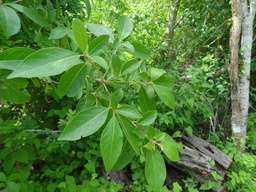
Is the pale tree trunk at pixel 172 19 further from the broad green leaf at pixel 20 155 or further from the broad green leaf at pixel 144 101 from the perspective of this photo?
the broad green leaf at pixel 144 101

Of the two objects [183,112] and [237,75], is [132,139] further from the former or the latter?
[237,75]

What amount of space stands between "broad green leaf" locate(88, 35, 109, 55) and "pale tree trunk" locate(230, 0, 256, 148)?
6.31 feet

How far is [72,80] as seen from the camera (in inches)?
15.5

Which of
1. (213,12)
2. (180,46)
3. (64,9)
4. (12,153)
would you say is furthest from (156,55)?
(12,153)

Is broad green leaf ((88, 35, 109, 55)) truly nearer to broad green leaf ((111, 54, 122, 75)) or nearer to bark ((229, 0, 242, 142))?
broad green leaf ((111, 54, 122, 75))

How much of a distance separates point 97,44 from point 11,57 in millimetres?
167

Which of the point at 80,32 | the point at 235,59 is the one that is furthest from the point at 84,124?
the point at 235,59

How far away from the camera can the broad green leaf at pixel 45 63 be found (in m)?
0.31

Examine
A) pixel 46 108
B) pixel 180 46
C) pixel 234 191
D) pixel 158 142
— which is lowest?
pixel 234 191

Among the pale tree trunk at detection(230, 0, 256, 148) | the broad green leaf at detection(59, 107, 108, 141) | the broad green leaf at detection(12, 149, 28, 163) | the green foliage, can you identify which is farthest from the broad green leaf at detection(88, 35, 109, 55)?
the pale tree trunk at detection(230, 0, 256, 148)

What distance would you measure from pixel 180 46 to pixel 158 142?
266 centimetres

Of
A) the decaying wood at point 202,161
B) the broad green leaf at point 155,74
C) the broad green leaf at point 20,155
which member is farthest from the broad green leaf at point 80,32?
the decaying wood at point 202,161

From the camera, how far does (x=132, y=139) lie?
1.26 feet

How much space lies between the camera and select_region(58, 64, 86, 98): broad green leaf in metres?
0.39
